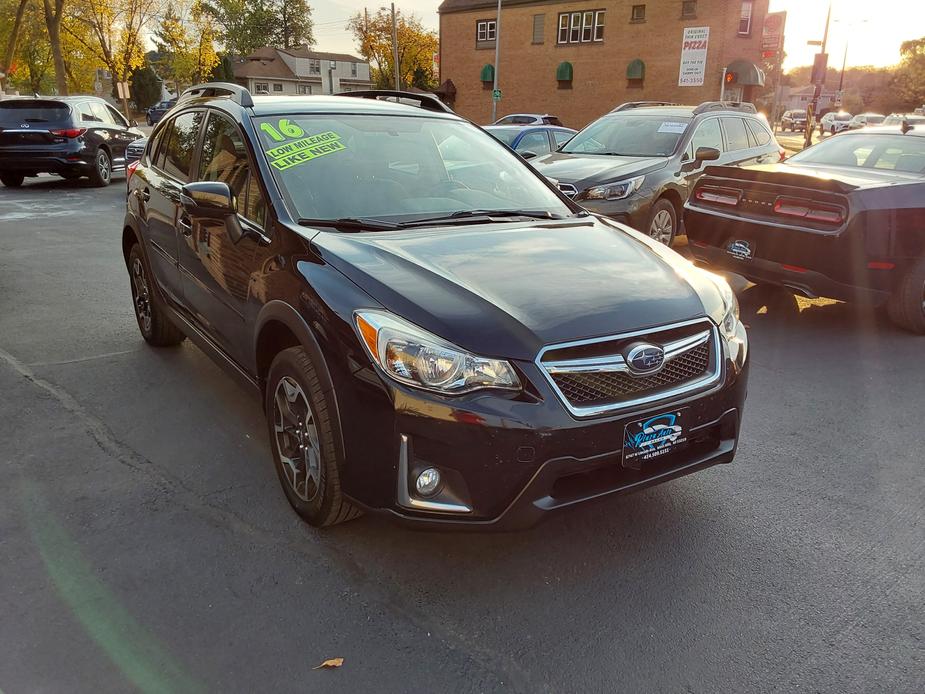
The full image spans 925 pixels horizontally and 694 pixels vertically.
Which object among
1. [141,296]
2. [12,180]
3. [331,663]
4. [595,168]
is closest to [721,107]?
[595,168]

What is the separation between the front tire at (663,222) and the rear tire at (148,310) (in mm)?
5226

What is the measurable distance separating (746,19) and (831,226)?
118ft

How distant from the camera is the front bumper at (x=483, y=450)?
245cm

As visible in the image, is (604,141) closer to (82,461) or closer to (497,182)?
(497,182)

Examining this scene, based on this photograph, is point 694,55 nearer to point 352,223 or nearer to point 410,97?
point 410,97

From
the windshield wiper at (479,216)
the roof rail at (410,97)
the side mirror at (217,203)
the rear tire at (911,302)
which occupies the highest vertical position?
the roof rail at (410,97)

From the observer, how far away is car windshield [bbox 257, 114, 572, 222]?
345 cm

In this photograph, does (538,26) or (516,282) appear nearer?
(516,282)

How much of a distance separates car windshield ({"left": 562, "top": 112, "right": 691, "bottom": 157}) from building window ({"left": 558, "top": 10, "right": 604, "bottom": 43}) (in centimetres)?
3405

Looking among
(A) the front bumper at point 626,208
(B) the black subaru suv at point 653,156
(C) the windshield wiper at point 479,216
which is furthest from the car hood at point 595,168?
(C) the windshield wiper at point 479,216

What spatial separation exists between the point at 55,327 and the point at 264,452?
3129 millimetres

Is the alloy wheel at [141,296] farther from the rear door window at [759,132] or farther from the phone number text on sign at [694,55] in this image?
the phone number text on sign at [694,55]

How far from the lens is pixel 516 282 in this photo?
2855mm

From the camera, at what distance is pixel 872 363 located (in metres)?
5.45
